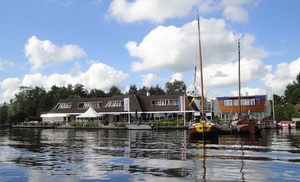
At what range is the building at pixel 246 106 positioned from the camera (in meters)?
73.4

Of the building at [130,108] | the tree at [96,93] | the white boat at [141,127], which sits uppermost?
the tree at [96,93]

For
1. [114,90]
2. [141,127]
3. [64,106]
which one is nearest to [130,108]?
[141,127]

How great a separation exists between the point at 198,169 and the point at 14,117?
10099cm

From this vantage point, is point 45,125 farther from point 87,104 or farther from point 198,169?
point 198,169

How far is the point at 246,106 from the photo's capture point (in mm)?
73750

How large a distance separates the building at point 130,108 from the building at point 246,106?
28.3 feet

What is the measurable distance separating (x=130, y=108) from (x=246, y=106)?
24.8 meters

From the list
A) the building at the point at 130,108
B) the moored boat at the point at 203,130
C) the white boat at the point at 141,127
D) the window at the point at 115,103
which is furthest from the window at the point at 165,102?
the moored boat at the point at 203,130

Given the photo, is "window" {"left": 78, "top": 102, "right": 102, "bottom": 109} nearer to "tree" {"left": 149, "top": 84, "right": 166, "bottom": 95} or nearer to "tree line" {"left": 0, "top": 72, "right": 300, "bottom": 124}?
"tree line" {"left": 0, "top": 72, "right": 300, "bottom": 124}

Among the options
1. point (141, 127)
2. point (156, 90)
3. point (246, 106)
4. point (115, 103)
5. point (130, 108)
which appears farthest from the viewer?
point (156, 90)

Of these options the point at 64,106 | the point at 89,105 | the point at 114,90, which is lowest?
the point at 64,106

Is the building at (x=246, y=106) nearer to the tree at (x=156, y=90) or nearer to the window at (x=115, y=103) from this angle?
the window at (x=115, y=103)

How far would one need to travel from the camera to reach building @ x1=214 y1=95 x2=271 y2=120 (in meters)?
73.4

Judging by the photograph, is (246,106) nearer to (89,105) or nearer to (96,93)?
(89,105)
